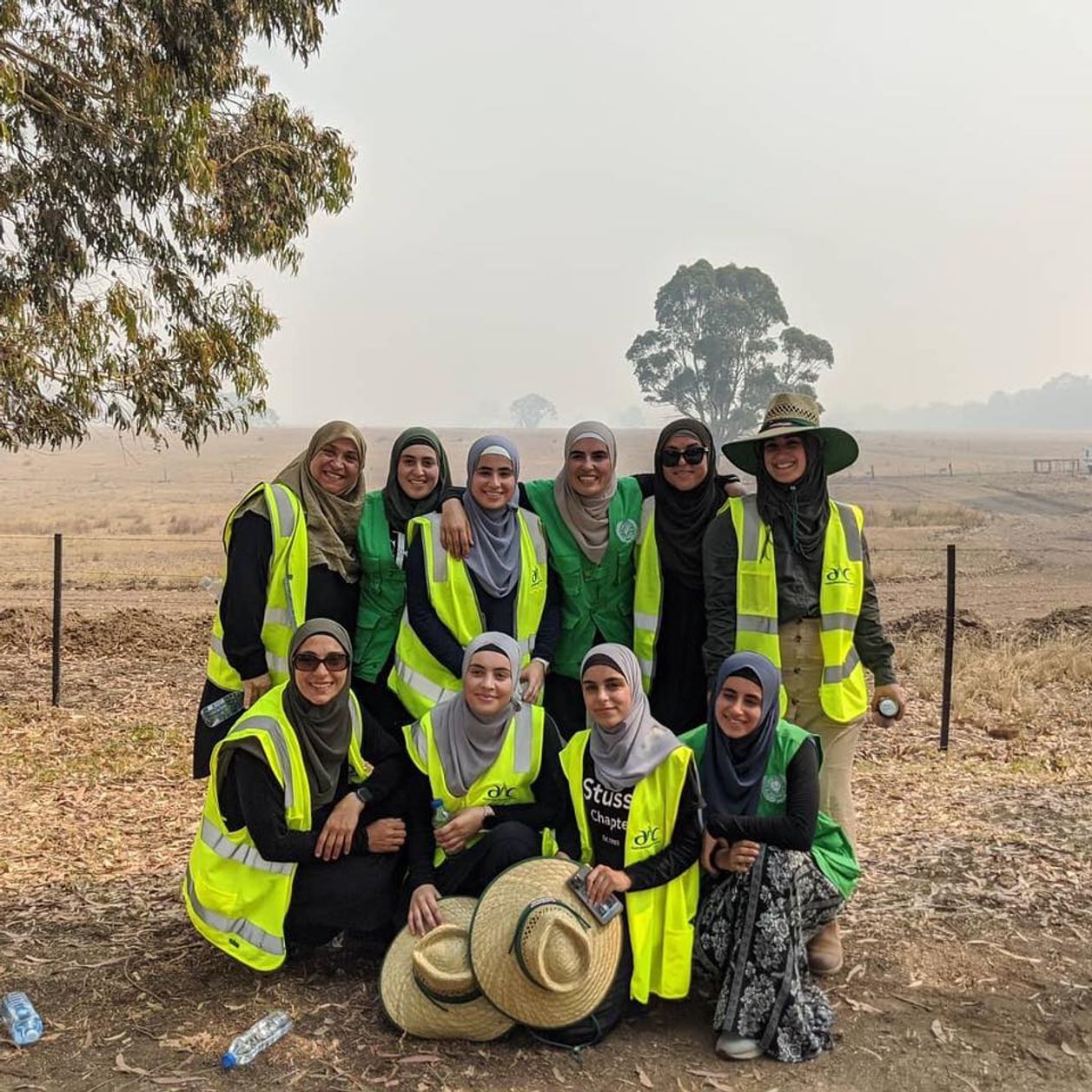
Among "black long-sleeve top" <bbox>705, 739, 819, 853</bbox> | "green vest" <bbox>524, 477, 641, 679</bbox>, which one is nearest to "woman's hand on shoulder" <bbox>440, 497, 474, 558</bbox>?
"green vest" <bbox>524, 477, 641, 679</bbox>

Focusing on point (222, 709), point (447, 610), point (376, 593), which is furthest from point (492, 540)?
point (222, 709)

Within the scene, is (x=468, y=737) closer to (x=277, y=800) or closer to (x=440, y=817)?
(x=440, y=817)

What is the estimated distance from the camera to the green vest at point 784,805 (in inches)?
141

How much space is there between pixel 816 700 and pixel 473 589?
131 centimetres

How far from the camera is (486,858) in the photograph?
368 cm

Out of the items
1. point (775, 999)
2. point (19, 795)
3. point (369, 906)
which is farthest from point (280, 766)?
point (19, 795)

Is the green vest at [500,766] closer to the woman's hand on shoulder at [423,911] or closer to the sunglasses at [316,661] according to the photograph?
the woman's hand on shoulder at [423,911]

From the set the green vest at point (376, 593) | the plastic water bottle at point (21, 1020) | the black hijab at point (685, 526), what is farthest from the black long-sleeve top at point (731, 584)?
the plastic water bottle at point (21, 1020)

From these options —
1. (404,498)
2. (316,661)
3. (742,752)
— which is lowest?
(742,752)

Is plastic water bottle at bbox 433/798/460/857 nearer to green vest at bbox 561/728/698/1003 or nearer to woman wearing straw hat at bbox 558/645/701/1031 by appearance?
woman wearing straw hat at bbox 558/645/701/1031

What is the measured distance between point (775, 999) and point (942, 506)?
3414cm

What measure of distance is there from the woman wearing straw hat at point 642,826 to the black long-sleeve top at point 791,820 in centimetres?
10

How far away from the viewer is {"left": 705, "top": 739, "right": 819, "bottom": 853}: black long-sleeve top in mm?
3475

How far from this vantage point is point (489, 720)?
3.73 m
